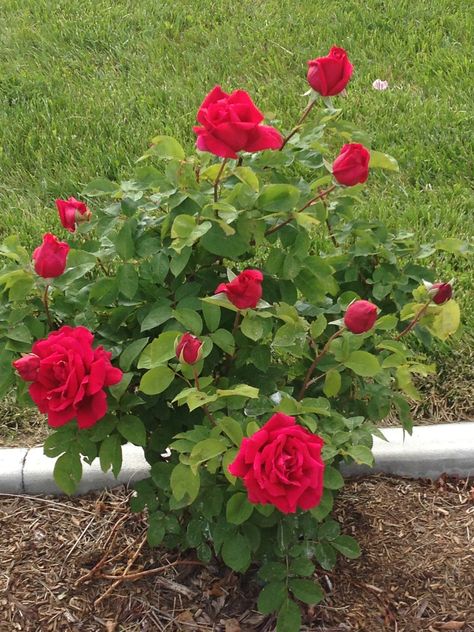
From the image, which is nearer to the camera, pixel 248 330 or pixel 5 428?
pixel 248 330

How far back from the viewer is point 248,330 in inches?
62.2

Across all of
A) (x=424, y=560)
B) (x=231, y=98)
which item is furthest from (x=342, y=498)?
(x=231, y=98)

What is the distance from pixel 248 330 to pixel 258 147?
1.06 ft

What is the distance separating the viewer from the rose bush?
151cm

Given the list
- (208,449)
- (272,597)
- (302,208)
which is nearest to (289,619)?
(272,597)

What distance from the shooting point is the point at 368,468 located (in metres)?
2.45

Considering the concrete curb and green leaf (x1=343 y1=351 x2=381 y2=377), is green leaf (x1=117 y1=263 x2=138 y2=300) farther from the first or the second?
the concrete curb

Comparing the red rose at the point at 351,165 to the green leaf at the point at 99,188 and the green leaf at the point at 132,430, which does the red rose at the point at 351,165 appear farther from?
the green leaf at the point at 132,430

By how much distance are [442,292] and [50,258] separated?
0.73 m

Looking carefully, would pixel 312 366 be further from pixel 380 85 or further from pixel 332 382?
pixel 380 85

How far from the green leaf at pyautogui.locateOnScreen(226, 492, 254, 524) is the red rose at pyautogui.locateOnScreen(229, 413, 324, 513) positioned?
11.8 inches

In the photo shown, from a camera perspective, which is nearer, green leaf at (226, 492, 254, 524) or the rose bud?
the rose bud

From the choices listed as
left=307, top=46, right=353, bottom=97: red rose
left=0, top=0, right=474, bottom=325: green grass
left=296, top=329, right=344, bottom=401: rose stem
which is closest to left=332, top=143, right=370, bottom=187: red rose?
left=307, top=46, right=353, bottom=97: red rose

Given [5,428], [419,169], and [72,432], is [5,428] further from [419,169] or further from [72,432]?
[419,169]
